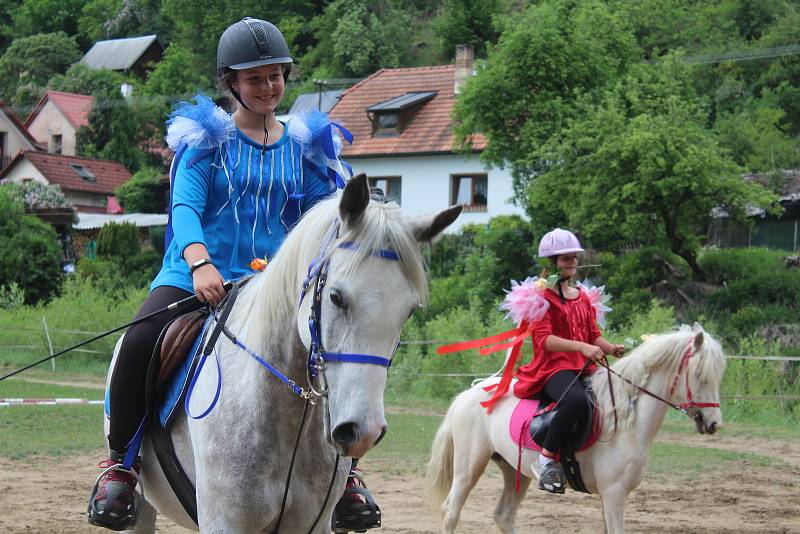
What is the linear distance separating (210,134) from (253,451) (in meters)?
1.23

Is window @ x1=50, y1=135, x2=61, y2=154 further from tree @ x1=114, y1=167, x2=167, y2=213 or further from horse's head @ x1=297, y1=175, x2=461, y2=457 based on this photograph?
horse's head @ x1=297, y1=175, x2=461, y2=457

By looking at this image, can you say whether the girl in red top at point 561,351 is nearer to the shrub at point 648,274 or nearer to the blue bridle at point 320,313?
the blue bridle at point 320,313

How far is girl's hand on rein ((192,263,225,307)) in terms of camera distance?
3641 millimetres

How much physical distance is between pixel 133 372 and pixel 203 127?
97 cm

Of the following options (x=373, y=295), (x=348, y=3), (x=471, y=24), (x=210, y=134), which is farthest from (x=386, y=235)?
(x=348, y=3)

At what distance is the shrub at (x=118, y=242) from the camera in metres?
38.2

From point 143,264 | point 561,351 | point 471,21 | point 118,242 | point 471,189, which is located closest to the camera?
point 561,351

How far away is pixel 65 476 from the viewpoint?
1020 cm

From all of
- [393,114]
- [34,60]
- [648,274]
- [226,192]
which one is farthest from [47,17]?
[226,192]

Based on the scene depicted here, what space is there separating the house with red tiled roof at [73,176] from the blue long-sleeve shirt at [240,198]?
49.7m

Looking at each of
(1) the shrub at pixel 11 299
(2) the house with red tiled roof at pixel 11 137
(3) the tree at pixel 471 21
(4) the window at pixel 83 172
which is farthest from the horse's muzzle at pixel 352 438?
(2) the house with red tiled roof at pixel 11 137

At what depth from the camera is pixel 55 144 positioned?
6325cm

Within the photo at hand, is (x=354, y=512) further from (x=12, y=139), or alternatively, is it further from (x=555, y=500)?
(x=12, y=139)

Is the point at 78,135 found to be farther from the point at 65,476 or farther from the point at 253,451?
the point at 253,451
